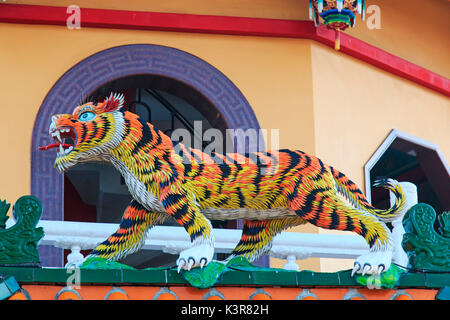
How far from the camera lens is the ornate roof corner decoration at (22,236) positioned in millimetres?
6562

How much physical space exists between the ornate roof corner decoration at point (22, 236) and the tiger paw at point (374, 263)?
206cm

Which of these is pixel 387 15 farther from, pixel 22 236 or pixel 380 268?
pixel 22 236

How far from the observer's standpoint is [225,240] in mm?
8445

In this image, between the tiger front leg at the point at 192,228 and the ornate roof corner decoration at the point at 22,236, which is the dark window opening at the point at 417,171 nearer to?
the tiger front leg at the point at 192,228

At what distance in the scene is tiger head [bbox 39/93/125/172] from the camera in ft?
23.3

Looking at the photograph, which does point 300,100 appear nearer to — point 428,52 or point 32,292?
point 428,52

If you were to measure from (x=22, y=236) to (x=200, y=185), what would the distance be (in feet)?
4.07

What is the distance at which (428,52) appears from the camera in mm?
11180

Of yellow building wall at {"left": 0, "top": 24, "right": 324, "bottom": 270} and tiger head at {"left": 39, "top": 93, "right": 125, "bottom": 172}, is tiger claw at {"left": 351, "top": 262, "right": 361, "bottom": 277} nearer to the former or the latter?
tiger head at {"left": 39, "top": 93, "right": 125, "bottom": 172}

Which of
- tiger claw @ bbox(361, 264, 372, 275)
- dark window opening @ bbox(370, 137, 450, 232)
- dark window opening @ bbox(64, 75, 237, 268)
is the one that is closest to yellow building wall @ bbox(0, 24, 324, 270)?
dark window opening @ bbox(370, 137, 450, 232)

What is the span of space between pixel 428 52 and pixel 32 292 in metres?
→ 6.04

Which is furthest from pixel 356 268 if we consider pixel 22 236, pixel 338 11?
pixel 338 11

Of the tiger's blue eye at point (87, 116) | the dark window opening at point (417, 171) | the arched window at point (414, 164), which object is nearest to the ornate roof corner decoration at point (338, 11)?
the arched window at point (414, 164)

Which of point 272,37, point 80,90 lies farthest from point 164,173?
point 272,37
